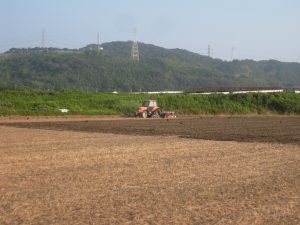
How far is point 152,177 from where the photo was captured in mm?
13609

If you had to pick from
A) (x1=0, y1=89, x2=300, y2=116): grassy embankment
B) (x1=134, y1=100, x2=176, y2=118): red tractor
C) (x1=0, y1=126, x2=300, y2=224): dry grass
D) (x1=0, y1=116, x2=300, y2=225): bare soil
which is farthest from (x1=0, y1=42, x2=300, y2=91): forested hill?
(x1=0, y1=126, x2=300, y2=224): dry grass

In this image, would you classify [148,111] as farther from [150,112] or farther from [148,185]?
[148,185]

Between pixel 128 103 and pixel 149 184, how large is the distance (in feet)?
156

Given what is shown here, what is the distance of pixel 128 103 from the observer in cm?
6000

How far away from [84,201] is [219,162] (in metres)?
6.84

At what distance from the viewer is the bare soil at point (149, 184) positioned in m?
9.52

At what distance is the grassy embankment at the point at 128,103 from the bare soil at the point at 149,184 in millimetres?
31804

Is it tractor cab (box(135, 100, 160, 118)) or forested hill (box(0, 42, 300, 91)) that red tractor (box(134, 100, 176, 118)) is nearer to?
tractor cab (box(135, 100, 160, 118))

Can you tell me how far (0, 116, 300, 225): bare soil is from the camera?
9.52 metres

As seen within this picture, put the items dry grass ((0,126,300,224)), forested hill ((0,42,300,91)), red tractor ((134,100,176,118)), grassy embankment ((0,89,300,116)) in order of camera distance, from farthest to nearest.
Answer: forested hill ((0,42,300,91)) → grassy embankment ((0,89,300,116)) → red tractor ((134,100,176,118)) → dry grass ((0,126,300,224))

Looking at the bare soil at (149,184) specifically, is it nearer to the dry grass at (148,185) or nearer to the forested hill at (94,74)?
the dry grass at (148,185)

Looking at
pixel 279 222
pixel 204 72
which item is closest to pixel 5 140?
pixel 279 222

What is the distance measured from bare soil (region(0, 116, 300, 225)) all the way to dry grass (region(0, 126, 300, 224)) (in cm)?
2

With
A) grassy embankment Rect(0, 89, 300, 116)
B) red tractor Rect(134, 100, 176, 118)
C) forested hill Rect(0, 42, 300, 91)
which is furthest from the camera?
forested hill Rect(0, 42, 300, 91)
